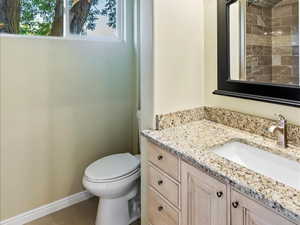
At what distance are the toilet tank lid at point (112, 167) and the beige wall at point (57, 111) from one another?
387 mm

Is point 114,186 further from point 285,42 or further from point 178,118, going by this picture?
Answer: point 285,42

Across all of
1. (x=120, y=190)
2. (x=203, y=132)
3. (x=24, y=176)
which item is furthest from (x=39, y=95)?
(x=203, y=132)

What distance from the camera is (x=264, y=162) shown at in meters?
1.23

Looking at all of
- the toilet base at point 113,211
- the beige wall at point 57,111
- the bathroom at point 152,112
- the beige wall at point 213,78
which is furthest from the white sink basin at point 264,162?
the beige wall at point 57,111

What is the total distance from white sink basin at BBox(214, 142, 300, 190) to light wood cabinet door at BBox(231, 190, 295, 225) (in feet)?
1.12

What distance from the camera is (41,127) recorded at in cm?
197

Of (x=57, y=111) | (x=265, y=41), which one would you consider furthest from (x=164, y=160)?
(x=57, y=111)

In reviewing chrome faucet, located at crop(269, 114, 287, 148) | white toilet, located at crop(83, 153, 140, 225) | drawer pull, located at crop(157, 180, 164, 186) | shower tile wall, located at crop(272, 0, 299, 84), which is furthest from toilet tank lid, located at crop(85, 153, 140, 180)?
shower tile wall, located at crop(272, 0, 299, 84)

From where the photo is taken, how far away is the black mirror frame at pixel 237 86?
1242mm

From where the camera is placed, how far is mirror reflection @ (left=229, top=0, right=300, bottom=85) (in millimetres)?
1232

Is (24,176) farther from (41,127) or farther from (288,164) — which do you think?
(288,164)

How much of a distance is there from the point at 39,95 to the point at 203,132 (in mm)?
1311

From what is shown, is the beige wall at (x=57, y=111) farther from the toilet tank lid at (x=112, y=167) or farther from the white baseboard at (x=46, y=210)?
the toilet tank lid at (x=112, y=167)

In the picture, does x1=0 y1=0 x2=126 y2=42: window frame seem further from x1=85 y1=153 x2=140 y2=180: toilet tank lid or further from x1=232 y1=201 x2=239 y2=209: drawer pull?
x1=232 y1=201 x2=239 y2=209: drawer pull
